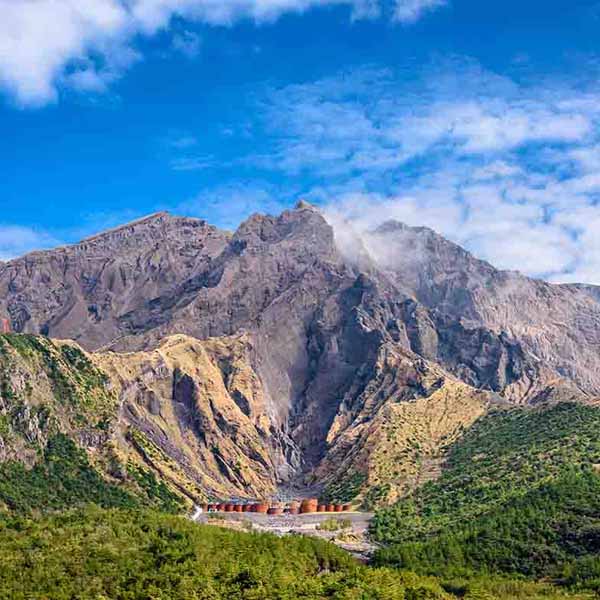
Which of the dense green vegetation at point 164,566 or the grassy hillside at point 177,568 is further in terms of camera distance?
the grassy hillside at point 177,568

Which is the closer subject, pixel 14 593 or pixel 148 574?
pixel 14 593

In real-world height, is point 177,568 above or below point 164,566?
below

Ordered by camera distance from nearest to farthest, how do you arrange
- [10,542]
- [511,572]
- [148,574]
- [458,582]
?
[148,574] < [10,542] < [458,582] < [511,572]

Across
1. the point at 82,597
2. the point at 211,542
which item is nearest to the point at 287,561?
the point at 211,542

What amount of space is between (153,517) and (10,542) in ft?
91.3

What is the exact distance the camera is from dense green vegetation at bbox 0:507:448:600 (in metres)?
146

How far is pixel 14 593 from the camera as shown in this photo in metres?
141

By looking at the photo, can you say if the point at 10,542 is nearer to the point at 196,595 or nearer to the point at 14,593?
the point at 14,593

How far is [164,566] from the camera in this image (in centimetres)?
15425

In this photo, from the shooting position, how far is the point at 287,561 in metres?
172

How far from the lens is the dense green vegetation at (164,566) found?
477 feet

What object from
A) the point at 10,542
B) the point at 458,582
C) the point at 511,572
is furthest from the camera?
the point at 511,572

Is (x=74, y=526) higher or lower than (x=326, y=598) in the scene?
higher

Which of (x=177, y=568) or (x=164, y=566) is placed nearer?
(x=177, y=568)
